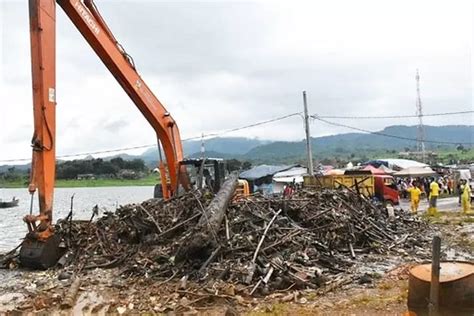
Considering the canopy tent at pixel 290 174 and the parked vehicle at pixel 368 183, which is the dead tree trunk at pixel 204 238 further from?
the canopy tent at pixel 290 174

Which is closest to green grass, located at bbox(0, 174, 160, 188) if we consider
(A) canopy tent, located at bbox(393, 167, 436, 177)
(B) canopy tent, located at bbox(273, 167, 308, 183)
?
(B) canopy tent, located at bbox(273, 167, 308, 183)

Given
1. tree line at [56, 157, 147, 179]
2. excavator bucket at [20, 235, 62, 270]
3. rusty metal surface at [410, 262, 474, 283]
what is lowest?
excavator bucket at [20, 235, 62, 270]

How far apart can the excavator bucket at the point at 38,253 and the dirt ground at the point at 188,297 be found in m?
0.32

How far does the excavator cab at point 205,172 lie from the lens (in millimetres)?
12431

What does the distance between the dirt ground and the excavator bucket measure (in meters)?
0.32

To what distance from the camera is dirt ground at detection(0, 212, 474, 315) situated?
22.1 feet

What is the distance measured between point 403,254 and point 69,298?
20.6 ft

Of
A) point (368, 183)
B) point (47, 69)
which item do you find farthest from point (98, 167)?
point (47, 69)

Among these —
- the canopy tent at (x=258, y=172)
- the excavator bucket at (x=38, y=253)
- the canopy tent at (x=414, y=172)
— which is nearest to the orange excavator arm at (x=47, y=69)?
the excavator bucket at (x=38, y=253)

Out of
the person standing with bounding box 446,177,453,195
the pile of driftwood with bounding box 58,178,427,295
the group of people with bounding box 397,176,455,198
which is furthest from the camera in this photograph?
the person standing with bounding box 446,177,453,195

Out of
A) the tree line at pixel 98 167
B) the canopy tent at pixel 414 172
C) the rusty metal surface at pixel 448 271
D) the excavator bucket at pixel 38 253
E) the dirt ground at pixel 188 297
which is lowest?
the dirt ground at pixel 188 297

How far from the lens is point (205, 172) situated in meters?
12.8

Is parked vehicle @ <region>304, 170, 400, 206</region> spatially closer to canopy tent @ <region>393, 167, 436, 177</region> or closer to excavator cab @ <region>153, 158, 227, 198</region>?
excavator cab @ <region>153, 158, 227, 198</region>

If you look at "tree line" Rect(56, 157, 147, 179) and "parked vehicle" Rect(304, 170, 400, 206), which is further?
"tree line" Rect(56, 157, 147, 179)
